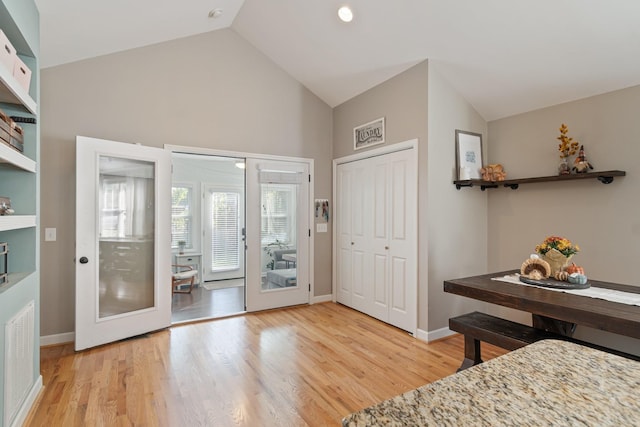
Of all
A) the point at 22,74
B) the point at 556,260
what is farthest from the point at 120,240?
the point at 556,260

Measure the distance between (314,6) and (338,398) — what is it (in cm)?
354

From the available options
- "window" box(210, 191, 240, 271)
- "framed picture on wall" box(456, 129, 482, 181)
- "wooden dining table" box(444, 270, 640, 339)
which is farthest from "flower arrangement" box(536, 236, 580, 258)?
"window" box(210, 191, 240, 271)

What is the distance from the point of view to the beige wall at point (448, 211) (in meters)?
3.46

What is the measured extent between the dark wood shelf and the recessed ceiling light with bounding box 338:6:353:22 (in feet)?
6.57

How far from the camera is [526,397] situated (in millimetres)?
683

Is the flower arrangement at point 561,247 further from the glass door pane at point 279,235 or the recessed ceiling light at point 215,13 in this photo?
the recessed ceiling light at point 215,13

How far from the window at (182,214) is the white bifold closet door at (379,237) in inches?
126

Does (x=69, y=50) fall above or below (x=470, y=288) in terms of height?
above

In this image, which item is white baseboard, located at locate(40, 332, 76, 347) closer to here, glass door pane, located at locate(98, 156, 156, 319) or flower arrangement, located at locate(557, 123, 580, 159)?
glass door pane, located at locate(98, 156, 156, 319)

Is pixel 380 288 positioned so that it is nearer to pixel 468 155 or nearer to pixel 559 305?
pixel 468 155

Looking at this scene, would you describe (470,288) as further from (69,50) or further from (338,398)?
(69,50)

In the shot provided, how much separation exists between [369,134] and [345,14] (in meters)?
1.39

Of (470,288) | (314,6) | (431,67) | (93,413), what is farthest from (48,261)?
(431,67)

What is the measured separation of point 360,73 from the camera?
4012 mm
